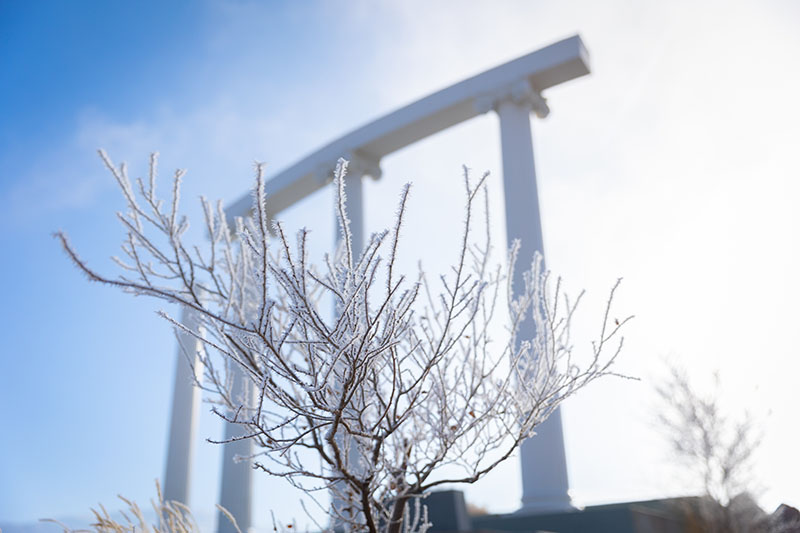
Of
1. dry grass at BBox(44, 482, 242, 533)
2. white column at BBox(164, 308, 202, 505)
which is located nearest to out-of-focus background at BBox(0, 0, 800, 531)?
white column at BBox(164, 308, 202, 505)

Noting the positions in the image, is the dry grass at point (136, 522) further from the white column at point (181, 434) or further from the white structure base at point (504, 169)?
the white column at point (181, 434)

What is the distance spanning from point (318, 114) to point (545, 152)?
173 inches

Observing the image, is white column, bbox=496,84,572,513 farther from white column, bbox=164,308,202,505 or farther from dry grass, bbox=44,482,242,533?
white column, bbox=164,308,202,505

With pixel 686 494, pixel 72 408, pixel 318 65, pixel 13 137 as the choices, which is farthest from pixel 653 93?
pixel 13 137

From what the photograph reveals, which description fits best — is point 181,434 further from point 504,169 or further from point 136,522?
point 136,522

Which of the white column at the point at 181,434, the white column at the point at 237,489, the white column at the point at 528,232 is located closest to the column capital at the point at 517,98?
the white column at the point at 528,232

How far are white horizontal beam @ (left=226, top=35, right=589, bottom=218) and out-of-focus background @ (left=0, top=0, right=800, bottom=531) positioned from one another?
0.48 meters

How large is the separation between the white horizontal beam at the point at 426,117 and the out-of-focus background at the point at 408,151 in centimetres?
48

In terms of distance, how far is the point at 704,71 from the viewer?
34.1ft

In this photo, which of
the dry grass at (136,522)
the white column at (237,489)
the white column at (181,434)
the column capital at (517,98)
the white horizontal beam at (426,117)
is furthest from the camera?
the white column at (181,434)

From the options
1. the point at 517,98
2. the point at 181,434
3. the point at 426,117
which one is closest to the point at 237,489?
the point at 181,434

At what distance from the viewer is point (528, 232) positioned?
8.85m

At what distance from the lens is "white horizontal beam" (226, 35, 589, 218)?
959 cm

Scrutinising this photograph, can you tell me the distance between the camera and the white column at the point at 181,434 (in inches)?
523
